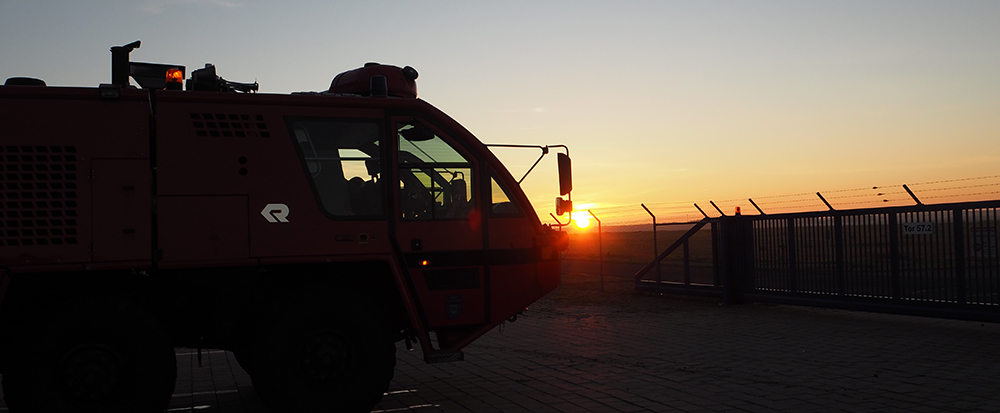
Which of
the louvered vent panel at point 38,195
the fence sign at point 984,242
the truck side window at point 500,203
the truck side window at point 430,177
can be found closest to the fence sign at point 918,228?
the fence sign at point 984,242

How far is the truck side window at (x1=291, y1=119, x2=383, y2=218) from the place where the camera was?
6.32m

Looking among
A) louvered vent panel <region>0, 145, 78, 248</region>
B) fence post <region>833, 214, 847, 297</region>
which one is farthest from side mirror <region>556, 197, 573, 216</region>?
fence post <region>833, 214, 847, 297</region>

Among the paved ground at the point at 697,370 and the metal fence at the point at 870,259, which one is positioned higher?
the metal fence at the point at 870,259

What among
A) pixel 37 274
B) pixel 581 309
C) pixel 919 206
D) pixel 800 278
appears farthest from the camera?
pixel 581 309

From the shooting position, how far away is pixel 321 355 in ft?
20.5

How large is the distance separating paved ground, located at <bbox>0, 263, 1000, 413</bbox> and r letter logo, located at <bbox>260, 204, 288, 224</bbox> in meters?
1.92

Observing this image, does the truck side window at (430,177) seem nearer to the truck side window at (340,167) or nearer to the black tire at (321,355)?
the truck side window at (340,167)

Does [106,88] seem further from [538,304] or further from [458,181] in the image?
[538,304]

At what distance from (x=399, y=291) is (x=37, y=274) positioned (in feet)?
8.56

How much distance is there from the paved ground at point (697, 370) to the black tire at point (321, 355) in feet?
2.37

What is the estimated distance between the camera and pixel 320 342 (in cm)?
626

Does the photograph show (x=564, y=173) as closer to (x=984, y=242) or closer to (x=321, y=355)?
(x=321, y=355)

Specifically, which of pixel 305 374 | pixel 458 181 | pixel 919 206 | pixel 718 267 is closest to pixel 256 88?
pixel 458 181

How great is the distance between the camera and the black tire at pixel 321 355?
6117 millimetres
